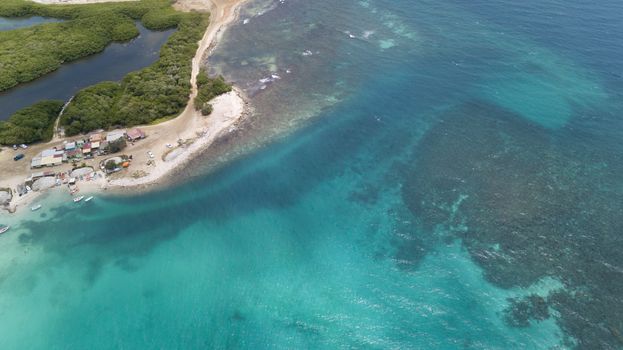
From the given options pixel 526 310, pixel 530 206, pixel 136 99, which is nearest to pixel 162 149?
pixel 136 99

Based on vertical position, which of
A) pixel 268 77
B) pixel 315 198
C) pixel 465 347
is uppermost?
pixel 268 77

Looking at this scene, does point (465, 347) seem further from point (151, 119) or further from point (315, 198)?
point (151, 119)

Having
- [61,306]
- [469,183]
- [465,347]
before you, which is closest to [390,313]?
[465,347]

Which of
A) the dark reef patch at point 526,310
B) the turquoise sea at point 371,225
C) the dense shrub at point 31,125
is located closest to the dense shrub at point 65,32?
the dense shrub at point 31,125

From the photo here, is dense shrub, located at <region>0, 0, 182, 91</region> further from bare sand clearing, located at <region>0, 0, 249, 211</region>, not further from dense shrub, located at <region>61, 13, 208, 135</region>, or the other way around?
bare sand clearing, located at <region>0, 0, 249, 211</region>

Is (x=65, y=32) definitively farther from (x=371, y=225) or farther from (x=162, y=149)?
(x=371, y=225)

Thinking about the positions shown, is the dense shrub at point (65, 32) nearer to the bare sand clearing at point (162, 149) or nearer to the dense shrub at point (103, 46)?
the dense shrub at point (103, 46)

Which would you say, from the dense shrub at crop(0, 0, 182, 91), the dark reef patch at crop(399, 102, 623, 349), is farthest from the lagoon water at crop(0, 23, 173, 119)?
the dark reef patch at crop(399, 102, 623, 349)
